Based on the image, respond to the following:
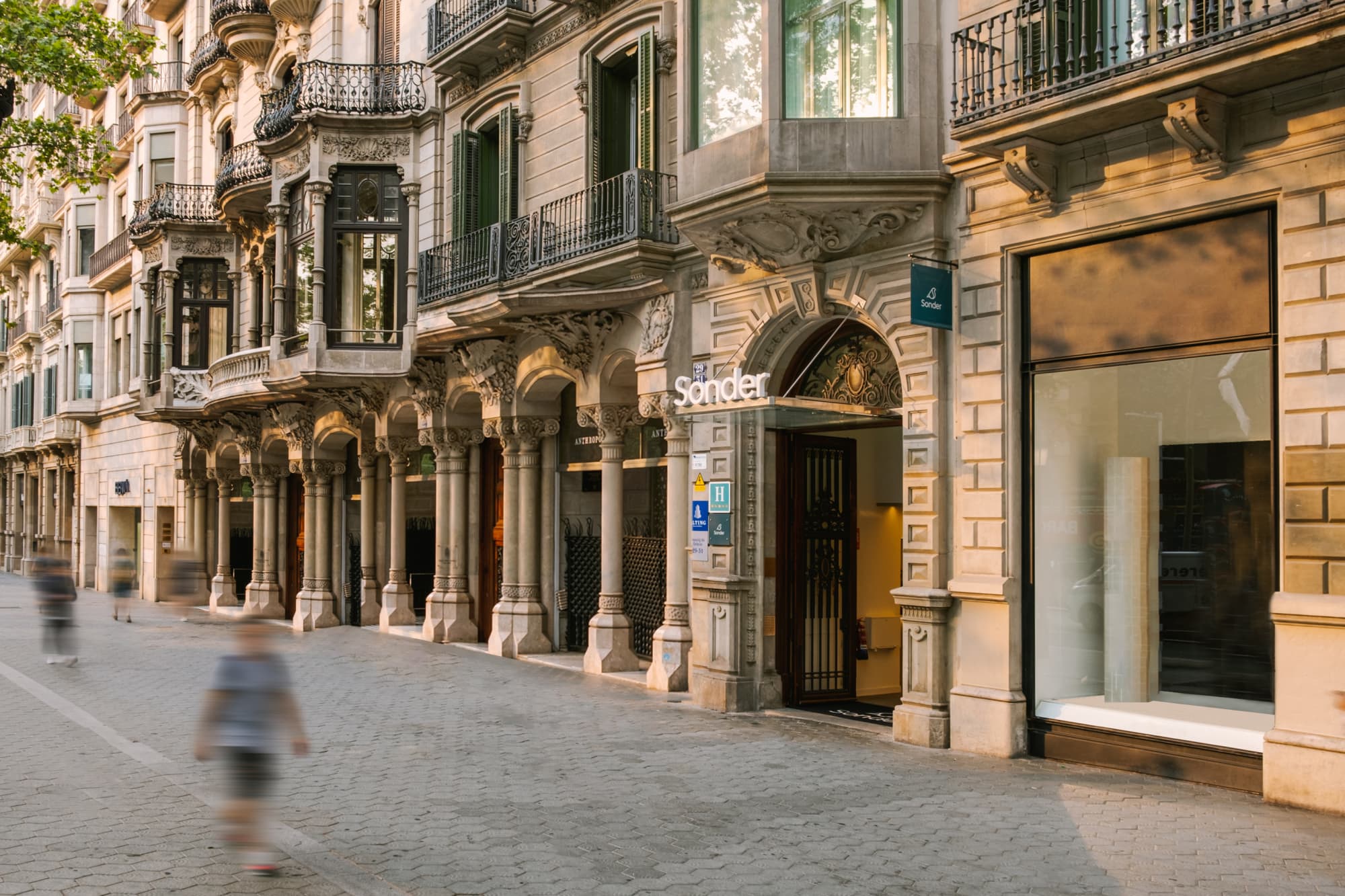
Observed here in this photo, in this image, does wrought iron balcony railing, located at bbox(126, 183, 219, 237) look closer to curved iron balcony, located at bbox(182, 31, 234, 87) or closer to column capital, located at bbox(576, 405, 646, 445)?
curved iron balcony, located at bbox(182, 31, 234, 87)

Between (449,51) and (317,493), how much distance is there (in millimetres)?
10559

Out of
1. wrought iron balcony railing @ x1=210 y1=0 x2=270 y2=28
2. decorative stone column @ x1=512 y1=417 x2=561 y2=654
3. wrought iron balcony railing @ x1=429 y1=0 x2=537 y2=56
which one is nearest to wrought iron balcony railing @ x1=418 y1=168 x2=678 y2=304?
decorative stone column @ x1=512 y1=417 x2=561 y2=654

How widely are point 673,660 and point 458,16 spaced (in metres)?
10.7

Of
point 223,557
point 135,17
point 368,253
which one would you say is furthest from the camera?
point 135,17

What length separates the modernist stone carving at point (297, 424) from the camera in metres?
25.7

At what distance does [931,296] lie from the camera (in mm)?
11180

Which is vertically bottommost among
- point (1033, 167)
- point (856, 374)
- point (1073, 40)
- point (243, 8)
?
point (856, 374)

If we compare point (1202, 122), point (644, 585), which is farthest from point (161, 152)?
point (1202, 122)

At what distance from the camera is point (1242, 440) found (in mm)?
9547

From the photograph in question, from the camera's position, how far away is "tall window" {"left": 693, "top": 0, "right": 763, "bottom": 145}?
1298cm

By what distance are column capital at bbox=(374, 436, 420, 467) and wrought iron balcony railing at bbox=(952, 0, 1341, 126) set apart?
14181 millimetres

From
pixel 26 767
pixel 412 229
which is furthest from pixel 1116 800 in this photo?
pixel 412 229

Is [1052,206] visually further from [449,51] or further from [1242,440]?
[449,51]

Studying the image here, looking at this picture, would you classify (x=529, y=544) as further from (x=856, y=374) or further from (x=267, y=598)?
→ (x=267, y=598)
